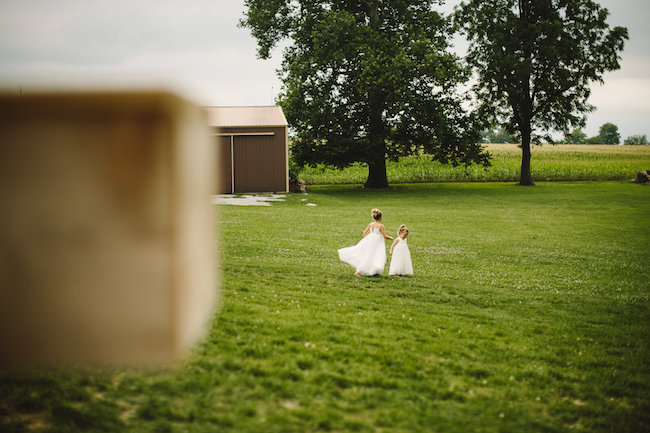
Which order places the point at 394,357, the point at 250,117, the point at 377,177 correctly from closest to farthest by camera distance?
the point at 394,357
the point at 250,117
the point at 377,177

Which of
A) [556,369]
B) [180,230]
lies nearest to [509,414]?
[556,369]

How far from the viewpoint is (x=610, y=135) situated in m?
146

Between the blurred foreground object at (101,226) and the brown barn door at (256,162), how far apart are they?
3313cm

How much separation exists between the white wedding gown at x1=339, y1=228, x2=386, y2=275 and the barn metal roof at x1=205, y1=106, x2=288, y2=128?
22.9 metres

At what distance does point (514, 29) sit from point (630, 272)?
3600cm

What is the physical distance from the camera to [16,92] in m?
0.60

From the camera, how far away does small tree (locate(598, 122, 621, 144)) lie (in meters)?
145

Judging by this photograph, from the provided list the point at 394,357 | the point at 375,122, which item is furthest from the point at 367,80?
the point at 394,357

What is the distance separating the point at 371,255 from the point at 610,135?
158 m

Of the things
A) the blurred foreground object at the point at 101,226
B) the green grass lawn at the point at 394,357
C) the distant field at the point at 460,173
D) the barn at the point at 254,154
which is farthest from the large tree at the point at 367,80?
the blurred foreground object at the point at 101,226

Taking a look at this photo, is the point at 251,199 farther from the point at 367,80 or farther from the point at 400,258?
the point at 400,258

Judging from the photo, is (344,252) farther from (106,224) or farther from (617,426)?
(106,224)

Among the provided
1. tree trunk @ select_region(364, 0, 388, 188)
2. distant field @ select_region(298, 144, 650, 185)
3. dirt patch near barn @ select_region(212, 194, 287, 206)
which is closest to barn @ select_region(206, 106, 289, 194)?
dirt patch near barn @ select_region(212, 194, 287, 206)

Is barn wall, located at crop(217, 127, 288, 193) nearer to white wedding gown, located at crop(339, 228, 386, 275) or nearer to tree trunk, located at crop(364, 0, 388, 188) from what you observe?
tree trunk, located at crop(364, 0, 388, 188)
